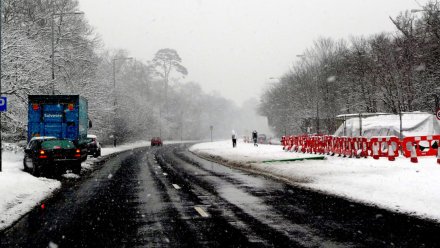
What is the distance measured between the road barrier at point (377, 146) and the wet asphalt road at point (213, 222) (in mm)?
10502

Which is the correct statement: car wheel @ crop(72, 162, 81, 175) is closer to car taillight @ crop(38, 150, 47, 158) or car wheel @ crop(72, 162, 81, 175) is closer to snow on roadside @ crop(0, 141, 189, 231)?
snow on roadside @ crop(0, 141, 189, 231)

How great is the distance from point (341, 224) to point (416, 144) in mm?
15934

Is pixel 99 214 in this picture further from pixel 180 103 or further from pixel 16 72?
pixel 180 103

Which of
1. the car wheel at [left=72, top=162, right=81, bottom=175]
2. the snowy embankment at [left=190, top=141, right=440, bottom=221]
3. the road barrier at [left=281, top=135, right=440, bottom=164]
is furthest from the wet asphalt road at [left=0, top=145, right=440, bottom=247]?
the road barrier at [left=281, top=135, right=440, bottom=164]

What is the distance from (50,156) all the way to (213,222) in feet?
41.2

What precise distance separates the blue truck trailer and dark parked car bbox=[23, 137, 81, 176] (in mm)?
5428

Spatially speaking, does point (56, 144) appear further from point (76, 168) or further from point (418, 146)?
point (418, 146)

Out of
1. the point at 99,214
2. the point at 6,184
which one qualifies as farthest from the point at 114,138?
the point at 99,214

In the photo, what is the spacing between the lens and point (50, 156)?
791 inches

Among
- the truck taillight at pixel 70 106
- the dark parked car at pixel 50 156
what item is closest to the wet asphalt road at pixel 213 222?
the dark parked car at pixel 50 156

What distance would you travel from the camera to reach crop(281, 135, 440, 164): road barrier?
23.1 m

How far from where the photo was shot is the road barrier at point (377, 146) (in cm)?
2310

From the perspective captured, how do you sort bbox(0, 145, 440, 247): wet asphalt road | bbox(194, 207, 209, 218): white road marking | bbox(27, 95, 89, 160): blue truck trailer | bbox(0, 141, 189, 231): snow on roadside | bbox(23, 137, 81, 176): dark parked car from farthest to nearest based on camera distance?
1. bbox(27, 95, 89, 160): blue truck trailer
2. bbox(23, 137, 81, 176): dark parked car
3. bbox(0, 141, 189, 231): snow on roadside
4. bbox(194, 207, 209, 218): white road marking
5. bbox(0, 145, 440, 247): wet asphalt road

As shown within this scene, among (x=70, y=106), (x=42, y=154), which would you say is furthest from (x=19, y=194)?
(x=70, y=106)
